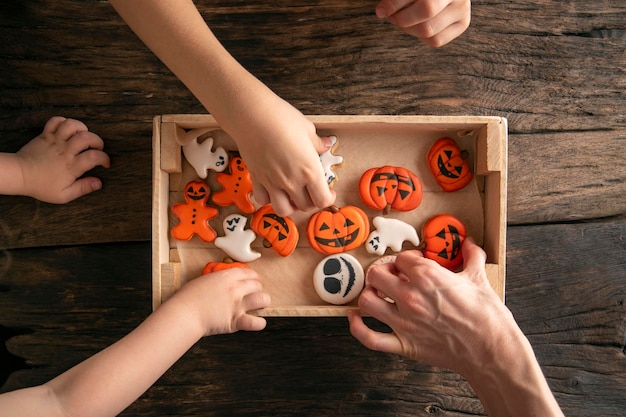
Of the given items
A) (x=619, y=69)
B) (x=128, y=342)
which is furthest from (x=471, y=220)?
(x=128, y=342)

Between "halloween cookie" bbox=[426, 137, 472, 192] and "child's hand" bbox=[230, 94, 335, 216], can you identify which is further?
"halloween cookie" bbox=[426, 137, 472, 192]

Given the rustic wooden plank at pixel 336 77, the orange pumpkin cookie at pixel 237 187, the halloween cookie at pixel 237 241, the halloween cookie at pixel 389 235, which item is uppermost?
the rustic wooden plank at pixel 336 77

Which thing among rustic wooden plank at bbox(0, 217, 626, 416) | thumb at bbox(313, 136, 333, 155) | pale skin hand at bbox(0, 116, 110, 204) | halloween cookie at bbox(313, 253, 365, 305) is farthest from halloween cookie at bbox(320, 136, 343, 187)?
pale skin hand at bbox(0, 116, 110, 204)

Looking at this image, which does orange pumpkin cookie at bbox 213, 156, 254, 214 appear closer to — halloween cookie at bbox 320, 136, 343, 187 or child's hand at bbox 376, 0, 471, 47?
halloween cookie at bbox 320, 136, 343, 187

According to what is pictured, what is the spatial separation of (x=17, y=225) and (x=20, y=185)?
0.07m

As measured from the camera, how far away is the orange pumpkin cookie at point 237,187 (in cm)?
81

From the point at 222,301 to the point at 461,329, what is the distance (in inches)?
12.0

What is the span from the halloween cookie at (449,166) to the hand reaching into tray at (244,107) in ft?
0.60

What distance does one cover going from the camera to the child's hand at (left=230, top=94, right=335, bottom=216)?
0.66 meters

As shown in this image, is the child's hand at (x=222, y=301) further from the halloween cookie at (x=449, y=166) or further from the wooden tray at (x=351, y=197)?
the halloween cookie at (x=449, y=166)

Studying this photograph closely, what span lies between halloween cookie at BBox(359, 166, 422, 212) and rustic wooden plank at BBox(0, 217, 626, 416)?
20 cm

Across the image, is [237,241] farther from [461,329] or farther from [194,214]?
[461,329]

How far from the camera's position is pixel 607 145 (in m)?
0.88

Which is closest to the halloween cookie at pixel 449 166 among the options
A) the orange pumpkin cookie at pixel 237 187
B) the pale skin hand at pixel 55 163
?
the orange pumpkin cookie at pixel 237 187
